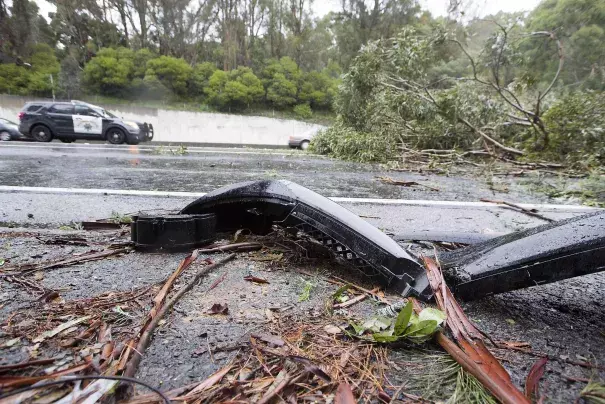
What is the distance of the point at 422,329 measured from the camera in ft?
2.82

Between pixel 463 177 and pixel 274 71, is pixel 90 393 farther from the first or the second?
pixel 274 71

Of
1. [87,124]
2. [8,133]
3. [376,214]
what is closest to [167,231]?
[376,214]

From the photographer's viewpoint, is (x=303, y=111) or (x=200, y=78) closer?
(x=200, y=78)

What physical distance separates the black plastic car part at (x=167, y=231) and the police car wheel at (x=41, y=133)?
13.9 metres

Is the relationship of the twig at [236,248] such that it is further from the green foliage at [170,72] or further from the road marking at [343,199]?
the green foliage at [170,72]

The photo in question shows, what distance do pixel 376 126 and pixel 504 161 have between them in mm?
2877

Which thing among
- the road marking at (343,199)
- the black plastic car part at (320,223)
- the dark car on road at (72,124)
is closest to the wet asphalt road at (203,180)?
the road marking at (343,199)

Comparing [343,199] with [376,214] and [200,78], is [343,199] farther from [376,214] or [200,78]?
[200,78]

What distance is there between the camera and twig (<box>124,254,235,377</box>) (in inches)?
29.1

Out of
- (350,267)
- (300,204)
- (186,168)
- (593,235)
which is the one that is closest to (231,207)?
(300,204)

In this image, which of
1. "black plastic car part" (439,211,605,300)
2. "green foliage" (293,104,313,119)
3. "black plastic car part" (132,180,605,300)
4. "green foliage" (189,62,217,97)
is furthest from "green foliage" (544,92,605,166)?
"green foliage" (189,62,217,97)

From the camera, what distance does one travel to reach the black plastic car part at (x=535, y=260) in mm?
922

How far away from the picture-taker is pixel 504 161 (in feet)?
20.8

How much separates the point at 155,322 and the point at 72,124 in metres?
14.2
